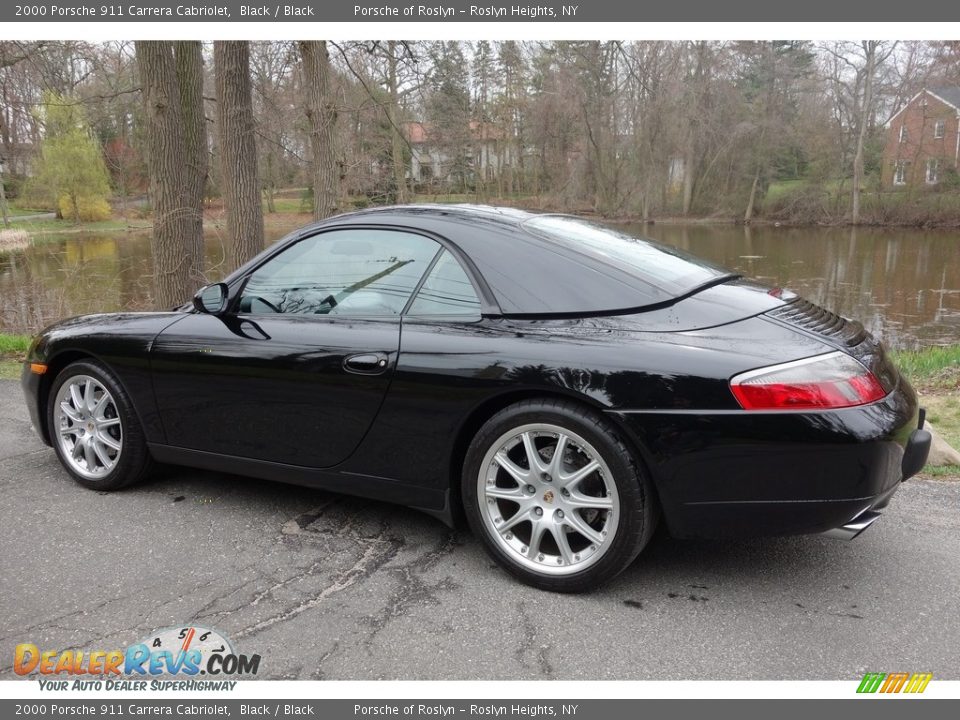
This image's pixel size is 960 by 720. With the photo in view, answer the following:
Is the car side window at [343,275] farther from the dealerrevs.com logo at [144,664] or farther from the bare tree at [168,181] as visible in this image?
the bare tree at [168,181]

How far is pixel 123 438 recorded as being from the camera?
3951mm

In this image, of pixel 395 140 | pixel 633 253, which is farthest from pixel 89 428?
pixel 395 140

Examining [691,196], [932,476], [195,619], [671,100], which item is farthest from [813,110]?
[195,619]

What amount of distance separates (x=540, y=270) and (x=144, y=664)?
2.01 metres

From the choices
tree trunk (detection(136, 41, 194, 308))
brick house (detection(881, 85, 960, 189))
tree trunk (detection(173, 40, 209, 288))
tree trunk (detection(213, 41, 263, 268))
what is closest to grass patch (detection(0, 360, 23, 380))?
tree trunk (detection(136, 41, 194, 308))

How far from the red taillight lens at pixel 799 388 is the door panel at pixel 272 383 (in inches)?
54.8

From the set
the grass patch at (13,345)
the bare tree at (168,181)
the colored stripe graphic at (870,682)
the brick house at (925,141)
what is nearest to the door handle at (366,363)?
the colored stripe graphic at (870,682)

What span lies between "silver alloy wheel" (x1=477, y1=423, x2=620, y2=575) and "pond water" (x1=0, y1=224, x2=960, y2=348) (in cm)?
576

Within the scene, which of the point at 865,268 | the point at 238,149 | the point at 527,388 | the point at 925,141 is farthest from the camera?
the point at 925,141

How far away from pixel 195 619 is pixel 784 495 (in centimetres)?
214

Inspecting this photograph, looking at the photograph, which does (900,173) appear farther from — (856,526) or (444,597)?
(444,597)

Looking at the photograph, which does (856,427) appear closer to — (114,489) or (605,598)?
(605,598)

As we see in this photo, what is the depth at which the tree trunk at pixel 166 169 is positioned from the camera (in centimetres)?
867

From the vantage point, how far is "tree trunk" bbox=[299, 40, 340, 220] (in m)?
8.70
